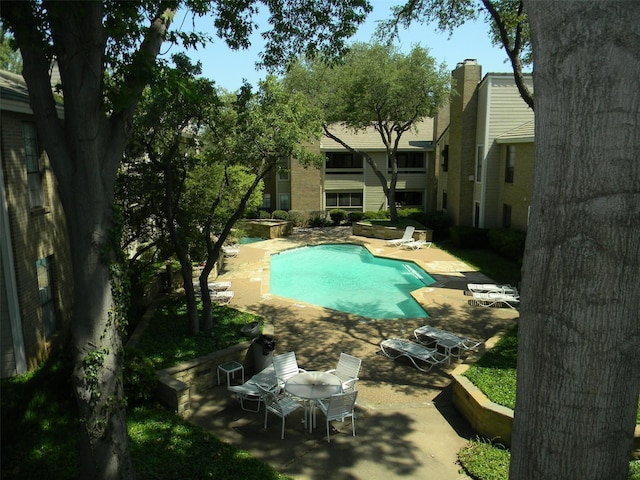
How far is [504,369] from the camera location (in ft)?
32.1

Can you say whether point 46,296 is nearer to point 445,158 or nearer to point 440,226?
point 440,226

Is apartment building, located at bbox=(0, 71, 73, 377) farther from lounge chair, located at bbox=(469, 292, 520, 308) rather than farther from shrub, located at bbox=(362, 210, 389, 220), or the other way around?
shrub, located at bbox=(362, 210, 389, 220)

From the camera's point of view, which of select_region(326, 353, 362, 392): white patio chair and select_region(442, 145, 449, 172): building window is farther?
select_region(442, 145, 449, 172): building window

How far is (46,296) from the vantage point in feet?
37.1

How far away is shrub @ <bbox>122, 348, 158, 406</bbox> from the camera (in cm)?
869

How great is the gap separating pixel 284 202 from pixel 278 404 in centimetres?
2919

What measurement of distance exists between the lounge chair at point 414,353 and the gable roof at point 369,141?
2422 cm

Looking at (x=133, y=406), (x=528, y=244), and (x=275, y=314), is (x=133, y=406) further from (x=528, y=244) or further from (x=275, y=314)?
(x=528, y=244)

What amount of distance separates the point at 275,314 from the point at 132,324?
4.28m

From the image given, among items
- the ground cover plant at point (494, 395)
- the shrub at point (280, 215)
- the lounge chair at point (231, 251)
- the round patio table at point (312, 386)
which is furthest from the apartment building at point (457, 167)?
the round patio table at point (312, 386)

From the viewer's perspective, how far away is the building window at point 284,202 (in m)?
36.9

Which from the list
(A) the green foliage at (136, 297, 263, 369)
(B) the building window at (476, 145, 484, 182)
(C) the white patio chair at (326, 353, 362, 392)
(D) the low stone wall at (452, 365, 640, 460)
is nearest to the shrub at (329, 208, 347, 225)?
(B) the building window at (476, 145, 484, 182)

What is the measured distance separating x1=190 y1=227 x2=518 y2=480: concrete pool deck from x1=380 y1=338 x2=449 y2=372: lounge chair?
0.68 feet

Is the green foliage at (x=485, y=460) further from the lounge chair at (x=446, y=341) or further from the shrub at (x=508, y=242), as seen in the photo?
the shrub at (x=508, y=242)
